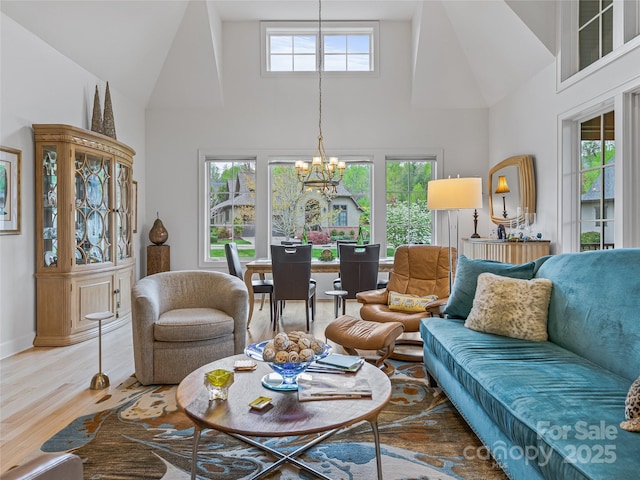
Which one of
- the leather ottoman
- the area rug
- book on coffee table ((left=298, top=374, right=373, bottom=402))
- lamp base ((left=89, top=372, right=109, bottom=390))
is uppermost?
book on coffee table ((left=298, top=374, right=373, bottom=402))

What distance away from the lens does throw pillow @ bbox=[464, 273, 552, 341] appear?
249 cm

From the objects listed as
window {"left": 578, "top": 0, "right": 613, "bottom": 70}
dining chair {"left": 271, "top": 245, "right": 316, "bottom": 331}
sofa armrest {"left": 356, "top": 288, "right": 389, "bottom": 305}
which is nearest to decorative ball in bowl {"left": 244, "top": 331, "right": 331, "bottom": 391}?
sofa armrest {"left": 356, "top": 288, "right": 389, "bottom": 305}

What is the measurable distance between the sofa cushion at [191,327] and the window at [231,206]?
12.2 feet

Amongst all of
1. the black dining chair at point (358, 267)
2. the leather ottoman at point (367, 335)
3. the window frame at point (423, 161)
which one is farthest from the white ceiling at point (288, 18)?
the leather ottoman at point (367, 335)

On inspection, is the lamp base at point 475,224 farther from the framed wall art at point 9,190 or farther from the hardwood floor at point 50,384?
the framed wall art at point 9,190

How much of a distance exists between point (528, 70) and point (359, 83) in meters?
2.37

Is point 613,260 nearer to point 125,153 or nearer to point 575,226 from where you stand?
point 575,226

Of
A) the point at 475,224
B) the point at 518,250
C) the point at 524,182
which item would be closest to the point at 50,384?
the point at 518,250

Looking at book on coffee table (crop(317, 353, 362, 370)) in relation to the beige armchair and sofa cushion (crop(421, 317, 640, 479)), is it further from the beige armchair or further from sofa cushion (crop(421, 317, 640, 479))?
the beige armchair

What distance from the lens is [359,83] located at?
6566 mm

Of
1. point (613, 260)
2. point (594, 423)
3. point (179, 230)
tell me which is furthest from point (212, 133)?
point (594, 423)

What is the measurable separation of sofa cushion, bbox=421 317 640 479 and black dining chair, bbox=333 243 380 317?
221cm

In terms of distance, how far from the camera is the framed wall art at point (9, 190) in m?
3.69

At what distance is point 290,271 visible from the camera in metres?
4.65
